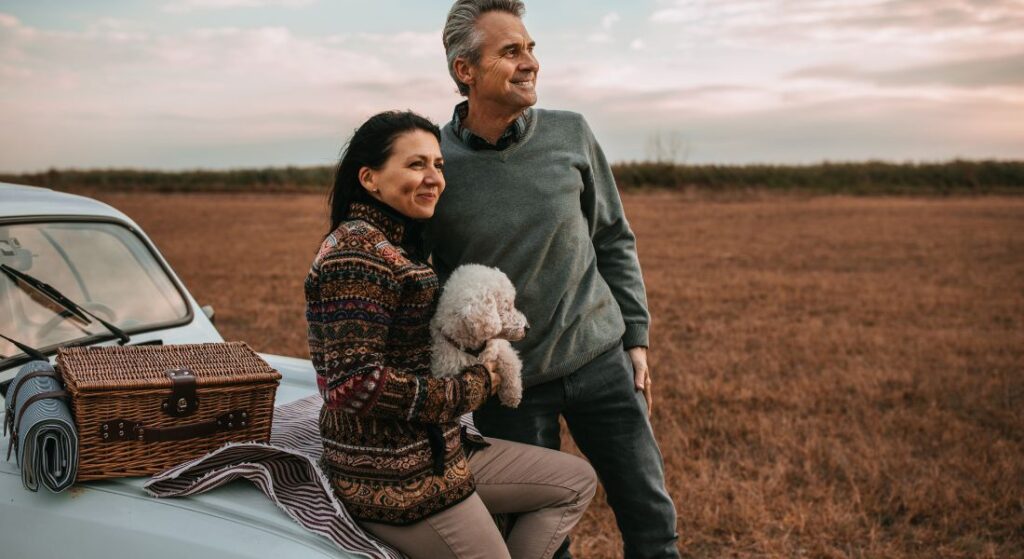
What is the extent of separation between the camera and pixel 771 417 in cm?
598

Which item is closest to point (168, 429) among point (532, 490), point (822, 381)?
point (532, 490)

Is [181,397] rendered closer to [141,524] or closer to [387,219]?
[141,524]

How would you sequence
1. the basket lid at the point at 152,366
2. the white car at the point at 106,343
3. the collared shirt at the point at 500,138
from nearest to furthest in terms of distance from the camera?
the white car at the point at 106,343, the basket lid at the point at 152,366, the collared shirt at the point at 500,138

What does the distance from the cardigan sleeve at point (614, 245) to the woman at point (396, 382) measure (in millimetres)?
746

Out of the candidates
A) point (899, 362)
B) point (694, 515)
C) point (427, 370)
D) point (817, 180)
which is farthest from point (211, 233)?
point (817, 180)

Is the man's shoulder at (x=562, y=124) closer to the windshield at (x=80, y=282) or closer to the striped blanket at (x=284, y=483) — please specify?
the striped blanket at (x=284, y=483)

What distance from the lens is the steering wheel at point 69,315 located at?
2963 mm

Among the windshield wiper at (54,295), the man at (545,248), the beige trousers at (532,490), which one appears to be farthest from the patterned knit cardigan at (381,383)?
the windshield wiper at (54,295)

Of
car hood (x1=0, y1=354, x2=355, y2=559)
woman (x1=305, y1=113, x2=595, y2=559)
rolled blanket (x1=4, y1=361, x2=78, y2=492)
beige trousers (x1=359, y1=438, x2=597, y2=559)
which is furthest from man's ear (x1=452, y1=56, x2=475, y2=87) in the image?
rolled blanket (x1=4, y1=361, x2=78, y2=492)

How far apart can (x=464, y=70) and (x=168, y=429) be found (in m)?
1.37

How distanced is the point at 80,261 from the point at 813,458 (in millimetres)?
4225

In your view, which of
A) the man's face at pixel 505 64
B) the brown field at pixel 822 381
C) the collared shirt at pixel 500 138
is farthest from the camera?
the brown field at pixel 822 381

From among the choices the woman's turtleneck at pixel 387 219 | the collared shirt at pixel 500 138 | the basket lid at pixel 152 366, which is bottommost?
the basket lid at pixel 152 366

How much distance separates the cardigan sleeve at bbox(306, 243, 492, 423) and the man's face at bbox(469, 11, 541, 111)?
82 centimetres
